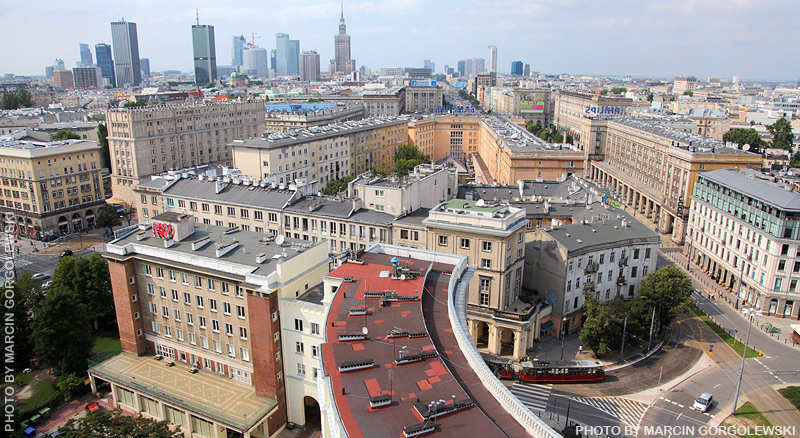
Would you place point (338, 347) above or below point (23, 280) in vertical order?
above

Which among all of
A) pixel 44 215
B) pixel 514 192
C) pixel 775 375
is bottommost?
pixel 775 375

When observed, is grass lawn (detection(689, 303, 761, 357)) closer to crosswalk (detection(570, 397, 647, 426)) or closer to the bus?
the bus

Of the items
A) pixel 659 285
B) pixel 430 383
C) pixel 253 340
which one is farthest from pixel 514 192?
pixel 430 383

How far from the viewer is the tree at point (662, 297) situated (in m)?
69.9

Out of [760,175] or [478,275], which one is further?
[760,175]

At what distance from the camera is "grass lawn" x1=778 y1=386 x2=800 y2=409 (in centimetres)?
5797

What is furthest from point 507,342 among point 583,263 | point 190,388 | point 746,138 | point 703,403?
point 746,138

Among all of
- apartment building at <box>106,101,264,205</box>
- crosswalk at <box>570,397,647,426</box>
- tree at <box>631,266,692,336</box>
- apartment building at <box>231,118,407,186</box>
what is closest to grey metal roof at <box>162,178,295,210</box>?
apartment building at <box>231,118,407,186</box>

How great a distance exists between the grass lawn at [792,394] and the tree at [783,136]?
152 m

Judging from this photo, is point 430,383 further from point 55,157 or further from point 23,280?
point 55,157

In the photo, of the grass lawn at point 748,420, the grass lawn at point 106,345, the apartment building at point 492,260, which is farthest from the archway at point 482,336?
the grass lawn at point 106,345

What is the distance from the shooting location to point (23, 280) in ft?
221

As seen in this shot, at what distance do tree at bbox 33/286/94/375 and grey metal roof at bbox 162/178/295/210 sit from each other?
28415 mm

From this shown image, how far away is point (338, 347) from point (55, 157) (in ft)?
366
